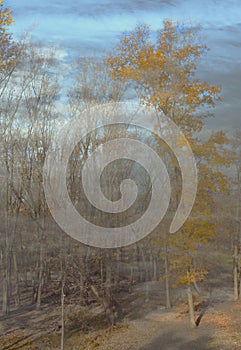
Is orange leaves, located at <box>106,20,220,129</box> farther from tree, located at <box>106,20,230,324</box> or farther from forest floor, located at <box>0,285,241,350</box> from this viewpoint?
forest floor, located at <box>0,285,241,350</box>

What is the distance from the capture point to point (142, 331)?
11.7m

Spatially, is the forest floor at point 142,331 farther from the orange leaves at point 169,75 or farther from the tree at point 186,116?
the orange leaves at point 169,75

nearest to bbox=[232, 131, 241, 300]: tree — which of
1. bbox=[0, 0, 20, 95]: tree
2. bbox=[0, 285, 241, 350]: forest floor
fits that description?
bbox=[0, 285, 241, 350]: forest floor

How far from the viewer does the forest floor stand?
10109 mm

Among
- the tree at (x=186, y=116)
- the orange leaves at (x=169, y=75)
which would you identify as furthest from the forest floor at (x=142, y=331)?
the orange leaves at (x=169, y=75)

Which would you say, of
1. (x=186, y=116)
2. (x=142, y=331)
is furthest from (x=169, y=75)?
(x=142, y=331)

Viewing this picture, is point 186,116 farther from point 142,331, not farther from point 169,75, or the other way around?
point 142,331

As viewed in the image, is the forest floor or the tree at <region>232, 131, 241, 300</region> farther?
the tree at <region>232, 131, 241, 300</region>

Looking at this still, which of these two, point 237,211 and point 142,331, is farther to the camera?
point 237,211

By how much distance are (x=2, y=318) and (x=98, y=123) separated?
28.6 feet

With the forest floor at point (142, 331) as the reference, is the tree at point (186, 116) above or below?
above

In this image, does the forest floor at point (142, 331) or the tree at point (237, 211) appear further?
the tree at point (237, 211)

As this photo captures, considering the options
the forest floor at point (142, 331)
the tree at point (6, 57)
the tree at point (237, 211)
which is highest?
the tree at point (6, 57)

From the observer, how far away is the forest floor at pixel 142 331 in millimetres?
10109
